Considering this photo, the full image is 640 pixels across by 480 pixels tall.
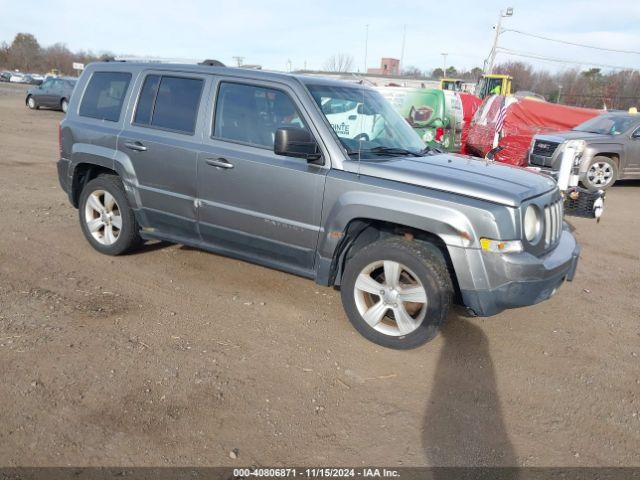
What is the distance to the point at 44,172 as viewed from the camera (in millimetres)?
10273

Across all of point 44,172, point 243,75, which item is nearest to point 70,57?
point 44,172

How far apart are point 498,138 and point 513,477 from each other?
11.3m

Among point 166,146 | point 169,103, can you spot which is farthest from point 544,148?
point 166,146

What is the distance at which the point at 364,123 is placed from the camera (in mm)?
4496

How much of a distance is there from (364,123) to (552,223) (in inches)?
66.0

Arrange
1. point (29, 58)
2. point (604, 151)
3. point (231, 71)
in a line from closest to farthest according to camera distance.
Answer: point (231, 71) → point (604, 151) → point (29, 58)

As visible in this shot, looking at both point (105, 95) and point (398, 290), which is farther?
point (105, 95)

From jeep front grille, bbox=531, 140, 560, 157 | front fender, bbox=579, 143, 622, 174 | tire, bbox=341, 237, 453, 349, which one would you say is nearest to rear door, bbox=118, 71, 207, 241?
tire, bbox=341, 237, 453, 349

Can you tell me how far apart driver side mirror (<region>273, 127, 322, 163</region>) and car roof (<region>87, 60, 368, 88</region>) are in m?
0.58

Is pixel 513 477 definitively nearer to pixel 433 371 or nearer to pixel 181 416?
pixel 433 371

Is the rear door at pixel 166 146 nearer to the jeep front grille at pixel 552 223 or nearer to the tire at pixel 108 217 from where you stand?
the tire at pixel 108 217

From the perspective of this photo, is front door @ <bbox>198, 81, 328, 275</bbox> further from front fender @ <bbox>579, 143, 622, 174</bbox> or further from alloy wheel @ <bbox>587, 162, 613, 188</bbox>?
alloy wheel @ <bbox>587, 162, 613, 188</bbox>

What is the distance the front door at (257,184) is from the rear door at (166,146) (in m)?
0.17

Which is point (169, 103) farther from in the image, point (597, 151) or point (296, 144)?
point (597, 151)
